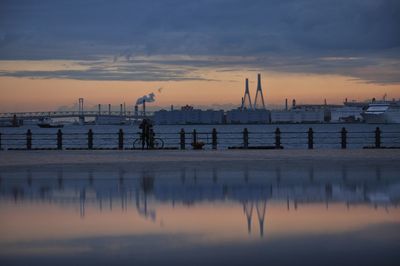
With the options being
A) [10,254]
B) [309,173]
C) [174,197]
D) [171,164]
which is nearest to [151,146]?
[171,164]

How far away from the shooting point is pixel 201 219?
1158 cm

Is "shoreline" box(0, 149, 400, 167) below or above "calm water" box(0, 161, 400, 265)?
below

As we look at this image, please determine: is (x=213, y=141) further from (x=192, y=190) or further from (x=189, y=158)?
(x=192, y=190)

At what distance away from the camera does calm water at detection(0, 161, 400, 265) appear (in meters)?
8.55

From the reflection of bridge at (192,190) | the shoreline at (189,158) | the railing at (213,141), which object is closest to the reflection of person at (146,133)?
the railing at (213,141)

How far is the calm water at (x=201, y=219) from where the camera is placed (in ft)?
28.1

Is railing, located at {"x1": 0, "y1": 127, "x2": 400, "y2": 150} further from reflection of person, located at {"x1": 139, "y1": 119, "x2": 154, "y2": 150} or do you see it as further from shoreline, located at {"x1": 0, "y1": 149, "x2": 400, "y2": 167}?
shoreline, located at {"x1": 0, "y1": 149, "x2": 400, "y2": 167}

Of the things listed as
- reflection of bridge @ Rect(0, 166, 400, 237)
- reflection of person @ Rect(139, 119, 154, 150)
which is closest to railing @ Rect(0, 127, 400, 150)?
reflection of person @ Rect(139, 119, 154, 150)

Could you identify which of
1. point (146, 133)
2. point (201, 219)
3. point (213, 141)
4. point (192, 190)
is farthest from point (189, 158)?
point (201, 219)

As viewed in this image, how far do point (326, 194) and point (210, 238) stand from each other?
232 inches

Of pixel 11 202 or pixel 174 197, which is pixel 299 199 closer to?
pixel 174 197

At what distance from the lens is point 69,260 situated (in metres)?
8.30

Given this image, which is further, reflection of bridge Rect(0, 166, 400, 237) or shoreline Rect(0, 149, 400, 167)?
shoreline Rect(0, 149, 400, 167)

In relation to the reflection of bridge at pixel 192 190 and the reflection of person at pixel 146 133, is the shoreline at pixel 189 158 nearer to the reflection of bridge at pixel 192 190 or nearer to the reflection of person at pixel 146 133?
the reflection of person at pixel 146 133
